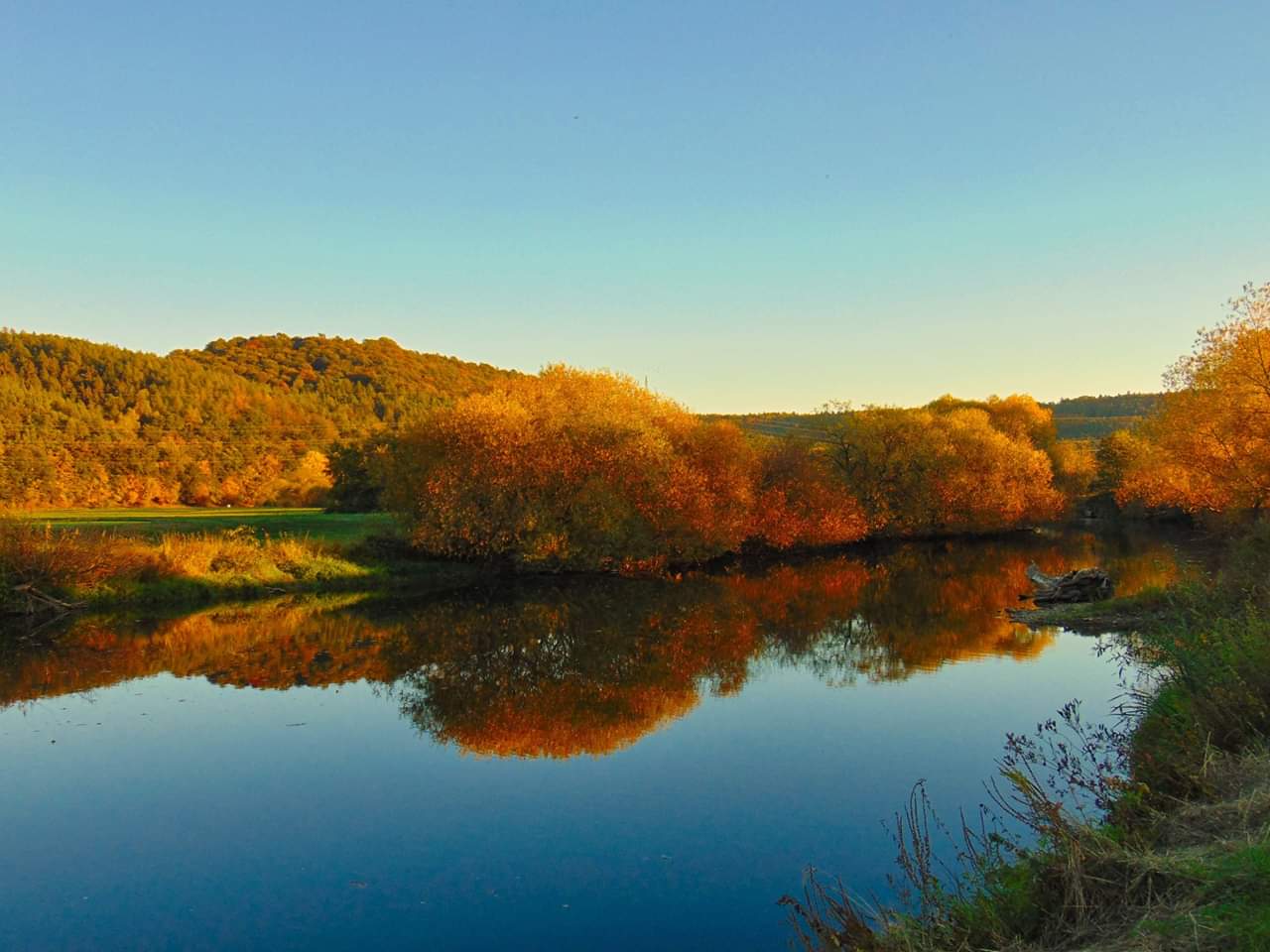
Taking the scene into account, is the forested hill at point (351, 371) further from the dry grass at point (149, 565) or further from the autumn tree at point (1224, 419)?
the autumn tree at point (1224, 419)

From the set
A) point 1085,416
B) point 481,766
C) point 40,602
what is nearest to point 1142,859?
point 481,766

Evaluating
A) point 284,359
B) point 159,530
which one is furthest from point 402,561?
point 284,359

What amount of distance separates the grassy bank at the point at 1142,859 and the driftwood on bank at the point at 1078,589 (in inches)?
660

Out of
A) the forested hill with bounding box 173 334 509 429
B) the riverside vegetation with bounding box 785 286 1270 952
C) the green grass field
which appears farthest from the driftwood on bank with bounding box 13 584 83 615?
the forested hill with bounding box 173 334 509 429

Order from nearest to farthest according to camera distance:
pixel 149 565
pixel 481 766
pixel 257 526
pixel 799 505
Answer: pixel 481 766
pixel 149 565
pixel 257 526
pixel 799 505

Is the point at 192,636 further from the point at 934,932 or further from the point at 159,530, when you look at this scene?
the point at 934,932

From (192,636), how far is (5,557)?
7.15 metres

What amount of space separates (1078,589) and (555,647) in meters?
16.2

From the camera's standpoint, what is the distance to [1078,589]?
25.6 m

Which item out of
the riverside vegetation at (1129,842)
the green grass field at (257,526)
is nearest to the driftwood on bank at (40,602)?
the green grass field at (257,526)

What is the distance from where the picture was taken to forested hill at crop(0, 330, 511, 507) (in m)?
59.5

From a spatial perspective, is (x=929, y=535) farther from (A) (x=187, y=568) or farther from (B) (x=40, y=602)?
(B) (x=40, y=602)

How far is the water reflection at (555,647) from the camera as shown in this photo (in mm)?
15555

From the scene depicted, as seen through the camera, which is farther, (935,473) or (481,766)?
(935,473)
